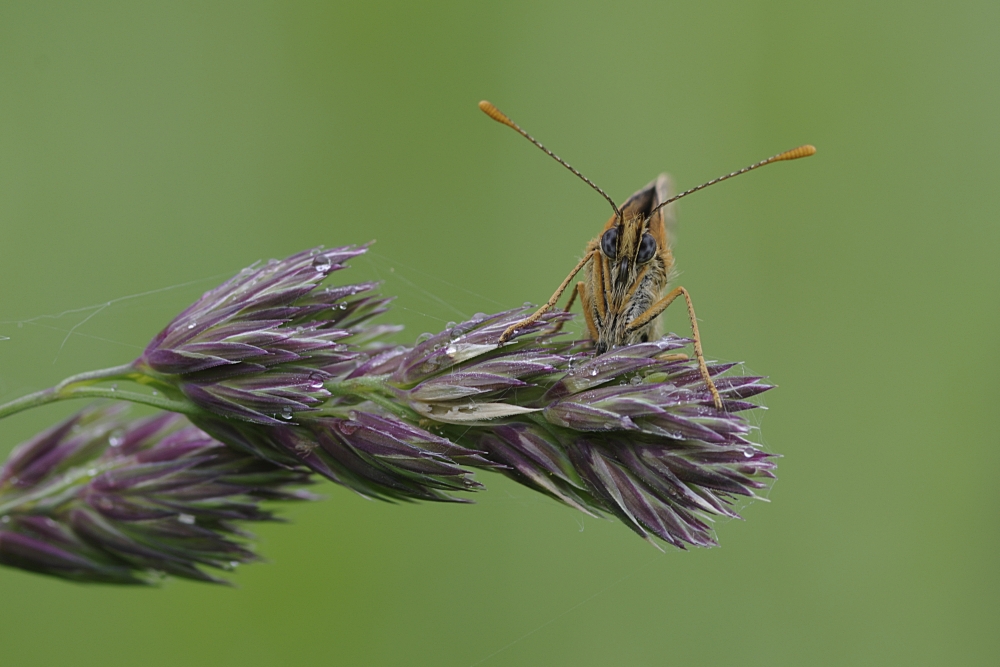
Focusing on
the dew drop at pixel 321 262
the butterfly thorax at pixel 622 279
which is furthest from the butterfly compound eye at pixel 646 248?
the dew drop at pixel 321 262

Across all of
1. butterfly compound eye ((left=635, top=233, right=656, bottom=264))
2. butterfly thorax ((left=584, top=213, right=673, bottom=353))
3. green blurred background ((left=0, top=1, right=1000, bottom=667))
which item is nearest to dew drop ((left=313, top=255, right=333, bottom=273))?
butterfly thorax ((left=584, top=213, right=673, bottom=353))

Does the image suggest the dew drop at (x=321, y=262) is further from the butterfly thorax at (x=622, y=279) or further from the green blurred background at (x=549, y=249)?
the green blurred background at (x=549, y=249)

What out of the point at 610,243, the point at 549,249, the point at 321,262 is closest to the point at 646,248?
the point at 610,243

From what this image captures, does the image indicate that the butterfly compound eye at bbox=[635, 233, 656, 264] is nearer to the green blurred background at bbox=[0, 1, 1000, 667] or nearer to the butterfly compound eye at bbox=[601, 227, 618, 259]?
the butterfly compound eye at bbox=[601, 227, 618, 259]

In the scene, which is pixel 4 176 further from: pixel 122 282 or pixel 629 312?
pixel 629 312

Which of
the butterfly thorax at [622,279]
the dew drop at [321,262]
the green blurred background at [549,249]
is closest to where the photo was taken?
the dew drop at [321,262]

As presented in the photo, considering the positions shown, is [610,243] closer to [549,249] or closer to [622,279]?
[622,279]
